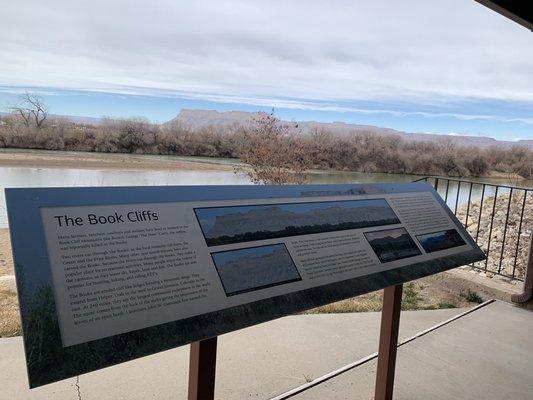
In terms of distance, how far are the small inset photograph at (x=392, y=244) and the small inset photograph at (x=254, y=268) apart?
0.54m

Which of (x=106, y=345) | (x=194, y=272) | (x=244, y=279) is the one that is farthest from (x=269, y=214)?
(x=106, y=345)

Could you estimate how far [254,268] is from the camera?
153 cm

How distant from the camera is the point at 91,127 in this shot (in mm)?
15945

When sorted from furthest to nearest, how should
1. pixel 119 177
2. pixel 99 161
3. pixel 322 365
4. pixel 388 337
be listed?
pixel 99 161
pixel 119 177
pixel 322 365
pixel 388 337

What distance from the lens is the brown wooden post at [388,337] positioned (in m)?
2.28

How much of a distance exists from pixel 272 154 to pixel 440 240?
9.06 meters

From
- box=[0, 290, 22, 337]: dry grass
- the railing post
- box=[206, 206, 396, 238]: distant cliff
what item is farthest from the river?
box=[206, 206, 396, 238]: distant cliff

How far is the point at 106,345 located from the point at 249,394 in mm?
1745

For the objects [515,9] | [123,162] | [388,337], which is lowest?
[123,162]

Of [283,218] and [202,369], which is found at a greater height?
[283,218]

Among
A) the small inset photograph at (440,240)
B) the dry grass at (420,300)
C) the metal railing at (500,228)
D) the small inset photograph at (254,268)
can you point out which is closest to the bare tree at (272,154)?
the metal railing at (500,228)

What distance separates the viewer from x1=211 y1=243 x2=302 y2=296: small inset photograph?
144cm

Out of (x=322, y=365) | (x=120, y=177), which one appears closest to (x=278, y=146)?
(x=120, y=177)

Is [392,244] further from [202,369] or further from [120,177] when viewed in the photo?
[120,177]
